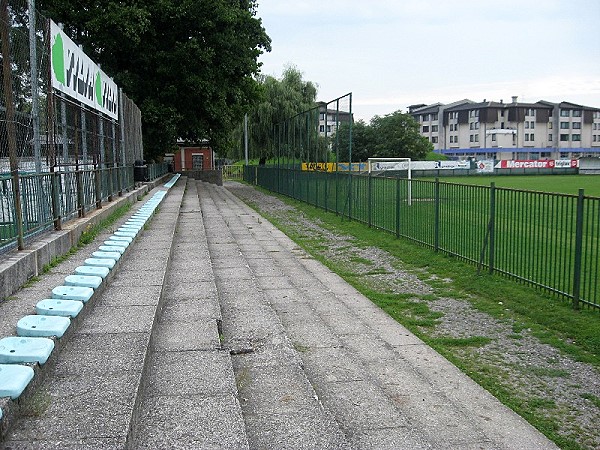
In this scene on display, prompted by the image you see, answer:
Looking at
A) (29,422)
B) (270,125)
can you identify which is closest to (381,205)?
(29,422)

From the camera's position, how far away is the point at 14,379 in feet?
10.0

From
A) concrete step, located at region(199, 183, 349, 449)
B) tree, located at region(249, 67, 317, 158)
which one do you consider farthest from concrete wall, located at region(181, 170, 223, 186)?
concrete step, located at region(199, 183, 349, 449)

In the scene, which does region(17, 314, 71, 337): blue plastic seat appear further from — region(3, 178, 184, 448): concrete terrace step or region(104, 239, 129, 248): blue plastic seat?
region(104, 239, 129, 248): blue plastic seat

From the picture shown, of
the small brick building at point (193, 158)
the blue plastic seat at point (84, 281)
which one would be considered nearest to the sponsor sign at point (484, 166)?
the small brick building at point (193, 158)

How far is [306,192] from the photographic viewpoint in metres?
24.4

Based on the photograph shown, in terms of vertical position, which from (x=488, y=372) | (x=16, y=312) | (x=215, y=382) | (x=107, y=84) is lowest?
(x=488, y=372)

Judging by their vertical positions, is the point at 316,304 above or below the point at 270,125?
below

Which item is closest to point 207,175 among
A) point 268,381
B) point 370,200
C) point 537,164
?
point 370,200

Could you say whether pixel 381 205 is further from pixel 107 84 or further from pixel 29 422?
pixel 29 422

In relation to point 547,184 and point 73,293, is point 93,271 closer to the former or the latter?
point 73,293

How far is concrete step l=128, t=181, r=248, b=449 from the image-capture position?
3199 millimetres

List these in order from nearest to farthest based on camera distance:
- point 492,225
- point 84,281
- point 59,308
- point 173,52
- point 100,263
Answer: point 59,308, point 84,281, point 100,263, point 492,225, point 173,52

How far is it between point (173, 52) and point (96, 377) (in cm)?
2497

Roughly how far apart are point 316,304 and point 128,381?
14.0 feet
